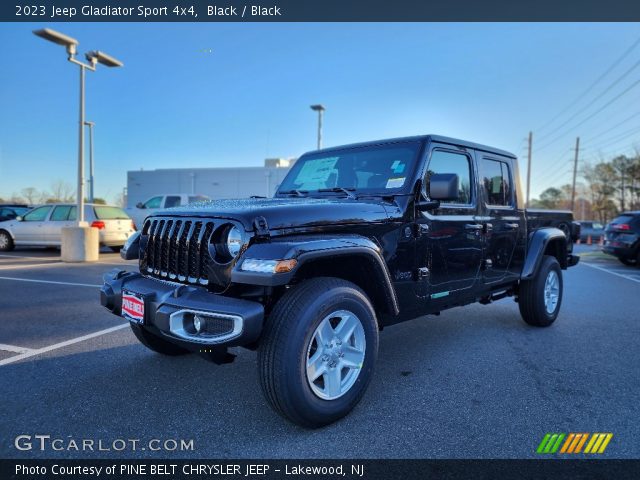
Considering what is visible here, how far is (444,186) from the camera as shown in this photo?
3168mm

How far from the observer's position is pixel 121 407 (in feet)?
9.46

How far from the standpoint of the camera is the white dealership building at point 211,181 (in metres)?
32.2

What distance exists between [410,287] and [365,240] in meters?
0.70

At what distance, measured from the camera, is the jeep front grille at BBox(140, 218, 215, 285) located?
2.73m

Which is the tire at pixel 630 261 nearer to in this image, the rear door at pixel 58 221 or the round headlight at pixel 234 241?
the round headlight at pixel 234 241

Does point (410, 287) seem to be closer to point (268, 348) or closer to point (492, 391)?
point (492, 391)

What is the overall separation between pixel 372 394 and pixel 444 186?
1.59 m

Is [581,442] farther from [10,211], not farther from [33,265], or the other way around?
[10,211]

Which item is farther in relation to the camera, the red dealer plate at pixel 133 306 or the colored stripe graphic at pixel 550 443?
the red dealer plate at pixel 133 306

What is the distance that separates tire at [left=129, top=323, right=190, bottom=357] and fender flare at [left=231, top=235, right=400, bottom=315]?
5.22 ft

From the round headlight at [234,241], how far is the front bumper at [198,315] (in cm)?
29

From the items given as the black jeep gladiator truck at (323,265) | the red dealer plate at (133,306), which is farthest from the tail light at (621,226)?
the red dealer plate at (133,306)

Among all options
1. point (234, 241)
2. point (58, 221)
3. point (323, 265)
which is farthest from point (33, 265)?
point (323, 265)
